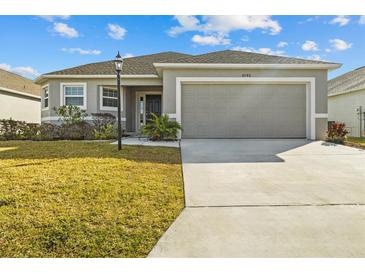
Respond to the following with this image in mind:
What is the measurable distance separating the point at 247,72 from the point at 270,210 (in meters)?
8.93

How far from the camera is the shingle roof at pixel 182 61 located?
11.9 metres

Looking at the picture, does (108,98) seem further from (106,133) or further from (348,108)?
(348,108)

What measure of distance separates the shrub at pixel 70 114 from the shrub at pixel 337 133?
11515mm

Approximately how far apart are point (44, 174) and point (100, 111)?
364 inches

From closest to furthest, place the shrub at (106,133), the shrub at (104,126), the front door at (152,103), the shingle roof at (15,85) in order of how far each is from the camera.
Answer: the shrub at (106,133)
the shrub at (104,126)
the front door at (152,103)
the shingle roof at (15,85)

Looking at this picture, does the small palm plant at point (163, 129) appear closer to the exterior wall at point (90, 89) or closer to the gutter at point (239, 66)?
the gutter at point (239, 66)

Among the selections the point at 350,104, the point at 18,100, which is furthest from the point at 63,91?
the point at 350,104

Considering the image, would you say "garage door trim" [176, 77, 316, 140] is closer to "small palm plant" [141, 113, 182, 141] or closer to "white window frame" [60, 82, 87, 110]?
"small palm plant" [141, 113, 182, 141]

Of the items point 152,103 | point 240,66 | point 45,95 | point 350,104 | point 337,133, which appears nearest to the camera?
point 337,133

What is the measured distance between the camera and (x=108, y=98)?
14328 millimetres

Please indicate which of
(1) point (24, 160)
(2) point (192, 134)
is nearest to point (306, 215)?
(1) point (24, 160)

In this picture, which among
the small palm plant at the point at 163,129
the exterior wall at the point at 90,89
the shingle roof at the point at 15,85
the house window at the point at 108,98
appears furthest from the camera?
the shingle roof at the point at 15,85

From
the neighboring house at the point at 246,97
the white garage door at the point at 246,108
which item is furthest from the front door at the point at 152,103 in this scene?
the white garage door at the point at 246,108
